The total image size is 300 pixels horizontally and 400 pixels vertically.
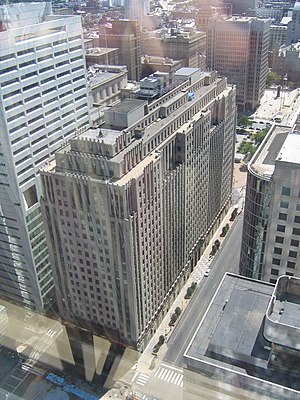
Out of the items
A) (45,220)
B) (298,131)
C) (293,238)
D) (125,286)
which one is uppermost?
(298,131)

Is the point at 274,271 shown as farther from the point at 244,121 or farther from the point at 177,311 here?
the point at 244,121

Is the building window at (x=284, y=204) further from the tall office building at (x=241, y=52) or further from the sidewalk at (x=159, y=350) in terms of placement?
the tall office building at (x=241, y=52)

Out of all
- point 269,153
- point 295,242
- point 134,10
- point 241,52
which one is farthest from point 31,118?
point 134,10

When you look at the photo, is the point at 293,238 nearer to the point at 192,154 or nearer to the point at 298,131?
the point at 298,131

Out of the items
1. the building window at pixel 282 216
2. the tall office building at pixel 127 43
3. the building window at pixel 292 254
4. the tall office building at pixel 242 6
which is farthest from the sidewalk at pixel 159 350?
the tall office building at pixel 242 6

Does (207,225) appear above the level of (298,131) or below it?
below

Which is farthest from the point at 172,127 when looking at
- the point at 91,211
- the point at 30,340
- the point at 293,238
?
the point at 30,340
